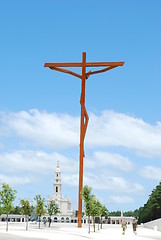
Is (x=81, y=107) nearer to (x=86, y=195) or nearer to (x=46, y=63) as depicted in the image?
(x=46, y=63)

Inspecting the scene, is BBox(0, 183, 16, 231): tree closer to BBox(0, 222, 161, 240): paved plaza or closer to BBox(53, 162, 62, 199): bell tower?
BBox(0, 222, 161, 240): paved plaza

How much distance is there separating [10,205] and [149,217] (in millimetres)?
89990

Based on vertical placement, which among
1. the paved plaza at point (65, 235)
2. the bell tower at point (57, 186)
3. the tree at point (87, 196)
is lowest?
the paved plaza at point (65, 235)

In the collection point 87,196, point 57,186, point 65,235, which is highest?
point 57,186

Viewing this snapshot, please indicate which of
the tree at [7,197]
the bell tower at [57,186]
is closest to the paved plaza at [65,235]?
the tree at [7,197]

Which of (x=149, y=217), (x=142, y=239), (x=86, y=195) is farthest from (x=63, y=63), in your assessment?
(x=149, y=217)

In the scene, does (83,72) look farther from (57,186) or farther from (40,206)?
(57,186)

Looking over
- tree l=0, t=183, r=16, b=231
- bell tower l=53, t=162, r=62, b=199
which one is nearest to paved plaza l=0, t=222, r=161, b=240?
tree l=0, t=183, r=16, b=231

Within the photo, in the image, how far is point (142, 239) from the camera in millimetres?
37438

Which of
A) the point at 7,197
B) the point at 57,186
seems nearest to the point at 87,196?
the point at 7,197

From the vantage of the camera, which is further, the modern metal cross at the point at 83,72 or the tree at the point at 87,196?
the modern metal cross at the point at 83,72

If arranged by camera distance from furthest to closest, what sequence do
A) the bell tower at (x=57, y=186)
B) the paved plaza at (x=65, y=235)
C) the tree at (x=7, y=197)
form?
the bell tower at (x=57, y=186) < the tree at (x=7, y=197) < the paved plaza at (x=65, y=235)

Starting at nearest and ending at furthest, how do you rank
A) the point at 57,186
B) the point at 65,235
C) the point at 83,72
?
the point at 65,235, the point at 83,72, the point at 57,186

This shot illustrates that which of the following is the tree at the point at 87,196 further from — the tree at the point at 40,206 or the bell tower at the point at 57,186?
the bell tower at the point at 57,186
